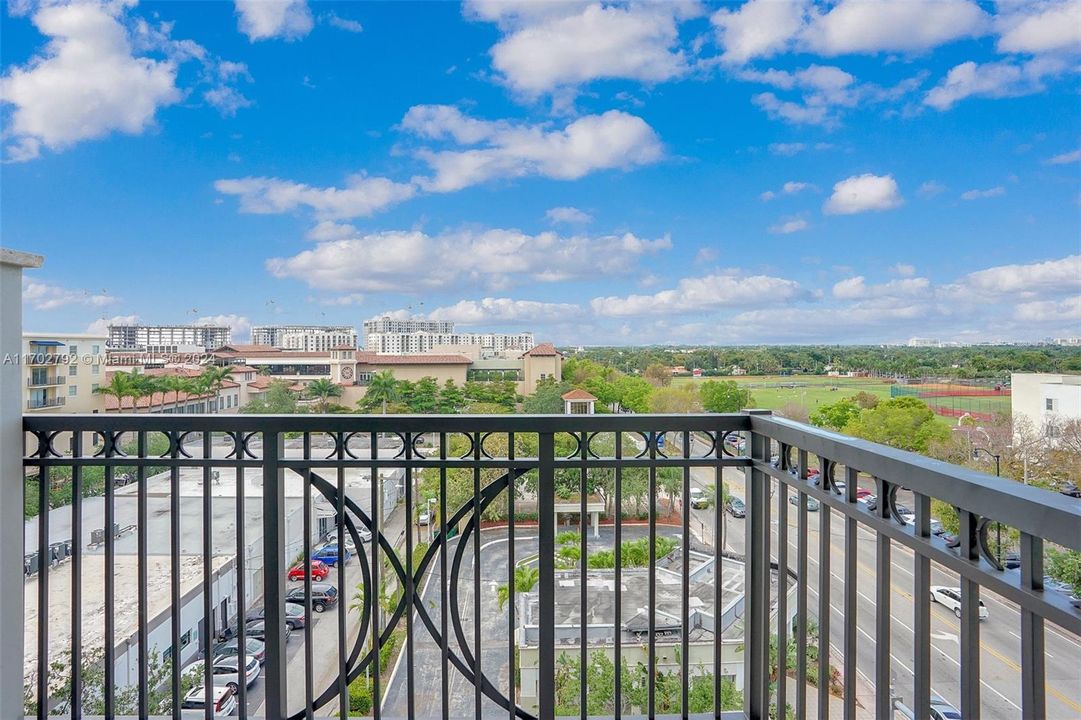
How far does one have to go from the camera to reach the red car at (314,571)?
1.63 meters

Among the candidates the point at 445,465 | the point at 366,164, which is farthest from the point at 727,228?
the point at 445,465

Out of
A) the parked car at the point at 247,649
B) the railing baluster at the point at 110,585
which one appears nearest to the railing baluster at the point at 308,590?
the parked car at the point at 247,649

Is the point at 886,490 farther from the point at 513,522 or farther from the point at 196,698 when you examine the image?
the point at 196,698

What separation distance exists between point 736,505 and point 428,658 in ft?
3.70

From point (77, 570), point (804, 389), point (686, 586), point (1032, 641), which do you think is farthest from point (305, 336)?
point (1032, 641)

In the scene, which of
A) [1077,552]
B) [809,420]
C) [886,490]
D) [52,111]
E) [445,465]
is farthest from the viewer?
[52,111]

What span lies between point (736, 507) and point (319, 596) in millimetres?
1222

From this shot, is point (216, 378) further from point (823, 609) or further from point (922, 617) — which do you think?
point (922, 617)

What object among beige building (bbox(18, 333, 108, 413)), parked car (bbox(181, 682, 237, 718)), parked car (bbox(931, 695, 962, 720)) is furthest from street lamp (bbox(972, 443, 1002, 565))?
beige building (bbox(18, 333, 108, 413))

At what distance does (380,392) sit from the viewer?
2068mm

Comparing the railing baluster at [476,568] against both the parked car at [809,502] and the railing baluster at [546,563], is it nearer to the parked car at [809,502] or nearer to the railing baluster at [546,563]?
the railing baluster at [546,563]

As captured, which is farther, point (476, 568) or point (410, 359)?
point (410, 359)

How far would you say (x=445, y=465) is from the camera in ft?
4.95

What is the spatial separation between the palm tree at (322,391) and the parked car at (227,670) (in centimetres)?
79
